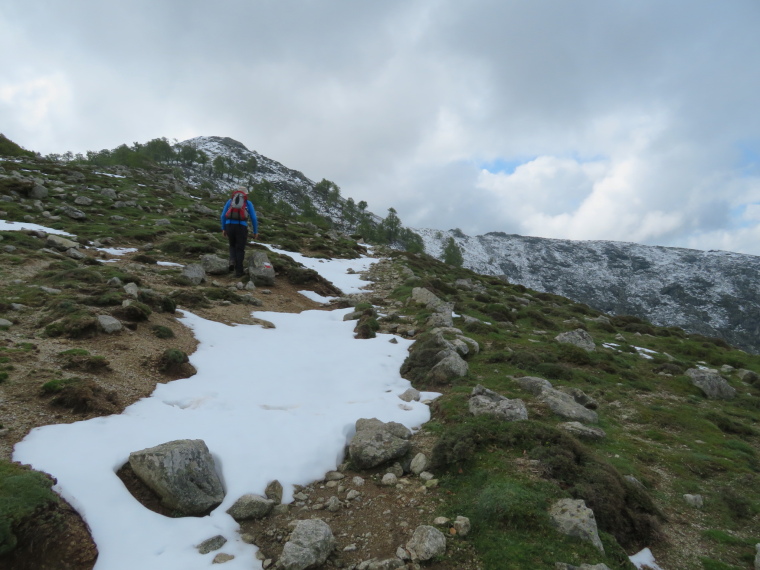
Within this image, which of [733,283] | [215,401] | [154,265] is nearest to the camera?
[215,401]

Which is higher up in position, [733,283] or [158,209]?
[733,283]

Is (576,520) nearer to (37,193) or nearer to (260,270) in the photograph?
(260,270)

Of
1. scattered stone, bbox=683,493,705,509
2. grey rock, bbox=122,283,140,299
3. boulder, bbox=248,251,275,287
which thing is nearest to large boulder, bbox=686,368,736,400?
scattered stone, bbox=683,493,705,509

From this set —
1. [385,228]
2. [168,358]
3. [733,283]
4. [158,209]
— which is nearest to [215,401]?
[168,358]

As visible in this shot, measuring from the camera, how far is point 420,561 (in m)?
4.50

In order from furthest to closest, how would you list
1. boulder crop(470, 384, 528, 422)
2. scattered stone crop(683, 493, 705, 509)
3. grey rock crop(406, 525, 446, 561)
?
boulder crop(470, 384, 528, 422)
scattered stone crop(683, 493, 705, 509)
grey rock crop(406, 525, 446, 561)

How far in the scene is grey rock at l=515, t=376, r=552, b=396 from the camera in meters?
9.84

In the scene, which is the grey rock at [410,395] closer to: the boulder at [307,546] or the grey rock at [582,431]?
the grey rock at [582,431]

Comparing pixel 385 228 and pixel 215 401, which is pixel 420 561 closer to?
pixel 215 401

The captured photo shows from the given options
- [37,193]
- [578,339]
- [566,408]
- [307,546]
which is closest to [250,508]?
[307,546]

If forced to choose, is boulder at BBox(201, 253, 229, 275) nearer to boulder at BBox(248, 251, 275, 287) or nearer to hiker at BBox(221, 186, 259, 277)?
hiker at BBox(221, 186, 259, 277)

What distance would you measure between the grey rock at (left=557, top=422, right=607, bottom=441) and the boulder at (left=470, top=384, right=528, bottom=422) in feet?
3.13

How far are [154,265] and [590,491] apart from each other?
19.5 meters

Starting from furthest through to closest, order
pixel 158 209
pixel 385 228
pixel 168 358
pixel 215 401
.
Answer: pixel 385 228
pixel 158 209
pixel 168 358
pixel 215 401
